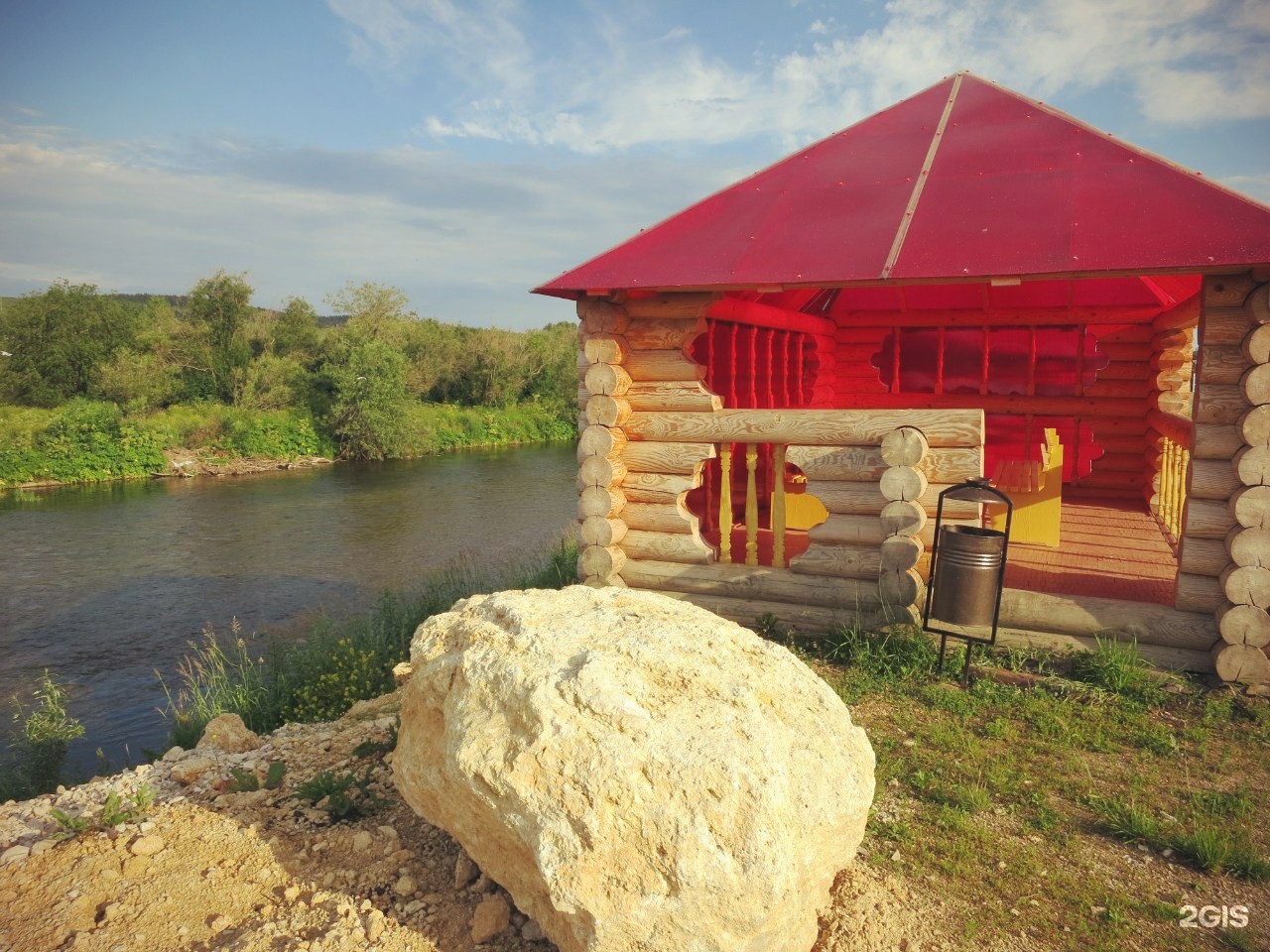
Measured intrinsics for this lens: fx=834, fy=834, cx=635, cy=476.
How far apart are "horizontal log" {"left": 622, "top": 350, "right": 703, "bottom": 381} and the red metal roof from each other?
27.9 inches

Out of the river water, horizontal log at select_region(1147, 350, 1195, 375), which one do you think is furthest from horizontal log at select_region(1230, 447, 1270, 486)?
the river water

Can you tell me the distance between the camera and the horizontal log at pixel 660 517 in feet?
24.6

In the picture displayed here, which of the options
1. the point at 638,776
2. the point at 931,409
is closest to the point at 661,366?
the point at 931,409

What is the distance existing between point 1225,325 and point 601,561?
505cm

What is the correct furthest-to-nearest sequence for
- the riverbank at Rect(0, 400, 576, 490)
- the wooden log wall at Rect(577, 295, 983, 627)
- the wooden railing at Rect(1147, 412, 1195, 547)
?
the riverbank at Rect(0, 400, 576, 490), the wooden railing at Rect(1147, 412, 1195, 547), the wooden log wall at Rect(577, 295, 983, 627)

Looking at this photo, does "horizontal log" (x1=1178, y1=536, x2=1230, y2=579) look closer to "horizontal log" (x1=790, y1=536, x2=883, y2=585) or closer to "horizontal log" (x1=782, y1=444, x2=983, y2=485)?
"horizontal log" (x1=782, y1=444, x2=983, y2=485)

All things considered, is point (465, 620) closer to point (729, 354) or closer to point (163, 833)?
point (163, 833)

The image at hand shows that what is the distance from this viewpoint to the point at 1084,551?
8.24 meters

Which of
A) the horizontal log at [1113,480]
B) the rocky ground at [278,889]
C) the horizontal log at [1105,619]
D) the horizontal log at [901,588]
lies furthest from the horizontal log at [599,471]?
the horizontal log at [1113,480]

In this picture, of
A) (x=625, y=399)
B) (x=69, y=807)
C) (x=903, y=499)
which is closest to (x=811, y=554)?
(x=903, y=499)

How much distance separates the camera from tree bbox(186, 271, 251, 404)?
1428 inches

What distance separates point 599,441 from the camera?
7336mm

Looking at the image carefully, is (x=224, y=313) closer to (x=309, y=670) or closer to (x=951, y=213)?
(x=309, y=670)

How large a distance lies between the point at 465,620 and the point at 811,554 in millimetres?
3995
